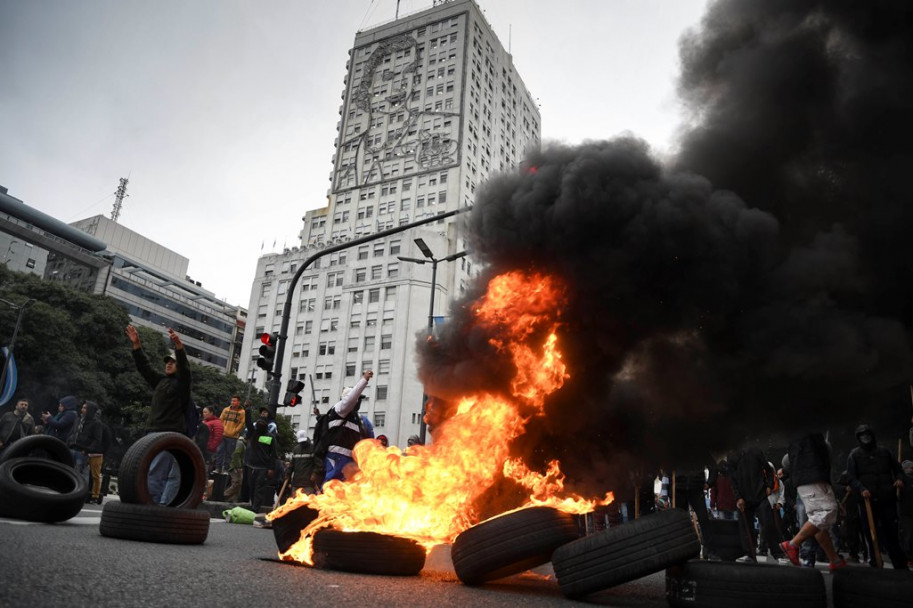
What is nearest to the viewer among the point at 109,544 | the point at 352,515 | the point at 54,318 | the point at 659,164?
the point at 109,544

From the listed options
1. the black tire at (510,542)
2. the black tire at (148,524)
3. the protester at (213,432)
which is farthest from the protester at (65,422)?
the black tire at (510,542)

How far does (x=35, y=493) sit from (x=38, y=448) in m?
1.70

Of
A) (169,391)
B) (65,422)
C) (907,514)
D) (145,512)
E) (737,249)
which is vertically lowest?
(145,512)

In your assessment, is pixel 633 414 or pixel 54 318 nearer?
pixel 633 414

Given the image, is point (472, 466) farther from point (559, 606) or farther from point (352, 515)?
point (559, 606)

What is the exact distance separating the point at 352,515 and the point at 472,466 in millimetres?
1429

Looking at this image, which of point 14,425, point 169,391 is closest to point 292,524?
point 169,391

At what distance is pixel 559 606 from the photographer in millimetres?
4043

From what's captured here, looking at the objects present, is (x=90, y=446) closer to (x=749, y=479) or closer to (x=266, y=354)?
(x=266, y=354)

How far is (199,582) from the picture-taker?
12.1 ft

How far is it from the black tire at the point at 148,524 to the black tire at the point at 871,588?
584cm

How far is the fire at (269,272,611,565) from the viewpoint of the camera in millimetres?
5918

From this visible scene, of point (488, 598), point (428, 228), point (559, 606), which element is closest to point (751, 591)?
point (559, 606)

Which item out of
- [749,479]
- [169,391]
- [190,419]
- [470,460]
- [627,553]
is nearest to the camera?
[627,553]
